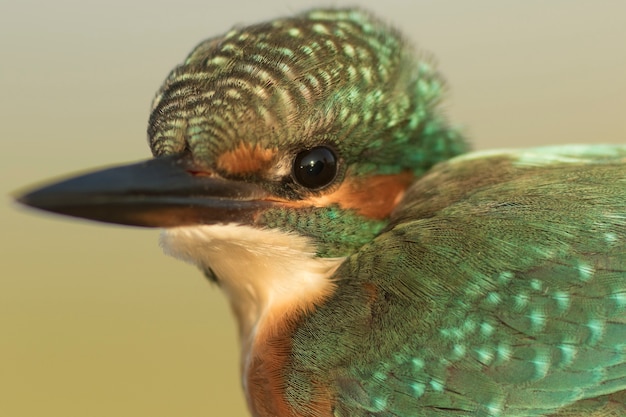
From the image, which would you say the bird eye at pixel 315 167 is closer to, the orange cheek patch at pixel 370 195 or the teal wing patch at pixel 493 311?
the orange cheek patch at pixel 370 195

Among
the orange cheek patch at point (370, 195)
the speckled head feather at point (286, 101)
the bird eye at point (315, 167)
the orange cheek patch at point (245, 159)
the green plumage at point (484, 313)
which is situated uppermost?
the speckled head feather at point (286, 101)

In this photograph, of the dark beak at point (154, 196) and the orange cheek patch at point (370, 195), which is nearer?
the dark beak at point (154, 196)

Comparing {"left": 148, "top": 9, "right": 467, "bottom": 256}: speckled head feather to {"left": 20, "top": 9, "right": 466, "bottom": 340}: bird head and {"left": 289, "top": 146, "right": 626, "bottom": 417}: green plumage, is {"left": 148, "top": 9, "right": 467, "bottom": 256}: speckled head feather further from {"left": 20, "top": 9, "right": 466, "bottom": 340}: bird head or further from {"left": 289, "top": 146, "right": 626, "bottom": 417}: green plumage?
{"left": 289, "top": 146, "right": 626, "bottom": 417}: green plumage

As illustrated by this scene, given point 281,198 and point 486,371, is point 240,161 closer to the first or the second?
point 281,198

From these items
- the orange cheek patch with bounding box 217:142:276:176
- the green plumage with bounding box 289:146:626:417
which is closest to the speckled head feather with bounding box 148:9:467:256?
the orange cheek patch with bounding box 217:142:276:176

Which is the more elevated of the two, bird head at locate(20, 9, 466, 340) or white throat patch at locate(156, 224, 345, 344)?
bird head at locate(20, 9, 466, 340)

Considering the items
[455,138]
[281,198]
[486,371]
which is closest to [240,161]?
[281,198]

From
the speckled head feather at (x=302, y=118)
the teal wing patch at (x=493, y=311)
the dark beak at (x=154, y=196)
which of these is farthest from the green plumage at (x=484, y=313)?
the dark beak at (x=154, y=196)
